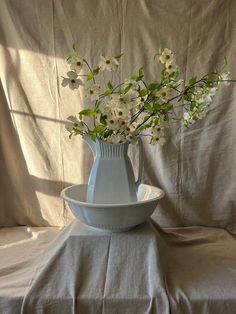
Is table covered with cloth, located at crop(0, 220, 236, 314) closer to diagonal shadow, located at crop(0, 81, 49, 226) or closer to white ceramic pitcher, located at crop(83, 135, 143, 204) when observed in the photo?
white ceramic pitcher, located at crop(83, 135, 143, 204)

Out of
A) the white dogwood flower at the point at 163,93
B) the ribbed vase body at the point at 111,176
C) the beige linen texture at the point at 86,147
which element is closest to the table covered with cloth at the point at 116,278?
the beige linen texture at the point at 86,147

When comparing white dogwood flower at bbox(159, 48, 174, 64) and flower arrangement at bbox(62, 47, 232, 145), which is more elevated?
white dogwood flower at bbox(159, 48, 174, 64)

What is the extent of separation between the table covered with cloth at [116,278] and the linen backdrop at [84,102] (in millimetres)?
314

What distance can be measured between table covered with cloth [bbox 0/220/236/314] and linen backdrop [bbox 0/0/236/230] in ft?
1.03

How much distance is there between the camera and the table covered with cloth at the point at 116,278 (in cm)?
94

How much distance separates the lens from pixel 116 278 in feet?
3.24

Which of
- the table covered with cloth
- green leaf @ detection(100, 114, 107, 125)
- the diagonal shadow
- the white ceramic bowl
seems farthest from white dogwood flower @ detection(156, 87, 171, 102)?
the diagonal shadow

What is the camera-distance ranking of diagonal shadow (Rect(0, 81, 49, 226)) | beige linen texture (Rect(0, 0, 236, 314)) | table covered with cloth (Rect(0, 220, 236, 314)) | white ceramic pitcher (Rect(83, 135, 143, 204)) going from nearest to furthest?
table covered with cloth (Rect(0, 220, 236, 314)) → white ceramic pitcher (Rect(83, 135, 143, 204)) → beige linen texture (Rect(0, 0, 236, 314)) → diagonal shadow (Rect(0, 81, 49, 226))

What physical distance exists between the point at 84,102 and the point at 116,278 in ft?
2.46

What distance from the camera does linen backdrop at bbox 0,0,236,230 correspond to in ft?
4.44

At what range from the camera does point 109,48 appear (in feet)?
4.50

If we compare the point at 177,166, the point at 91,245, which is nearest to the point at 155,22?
the point at 177,166

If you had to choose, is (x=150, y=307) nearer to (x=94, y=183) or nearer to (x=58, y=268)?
(x=58, y=268)

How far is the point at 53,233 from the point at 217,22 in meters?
1.13
